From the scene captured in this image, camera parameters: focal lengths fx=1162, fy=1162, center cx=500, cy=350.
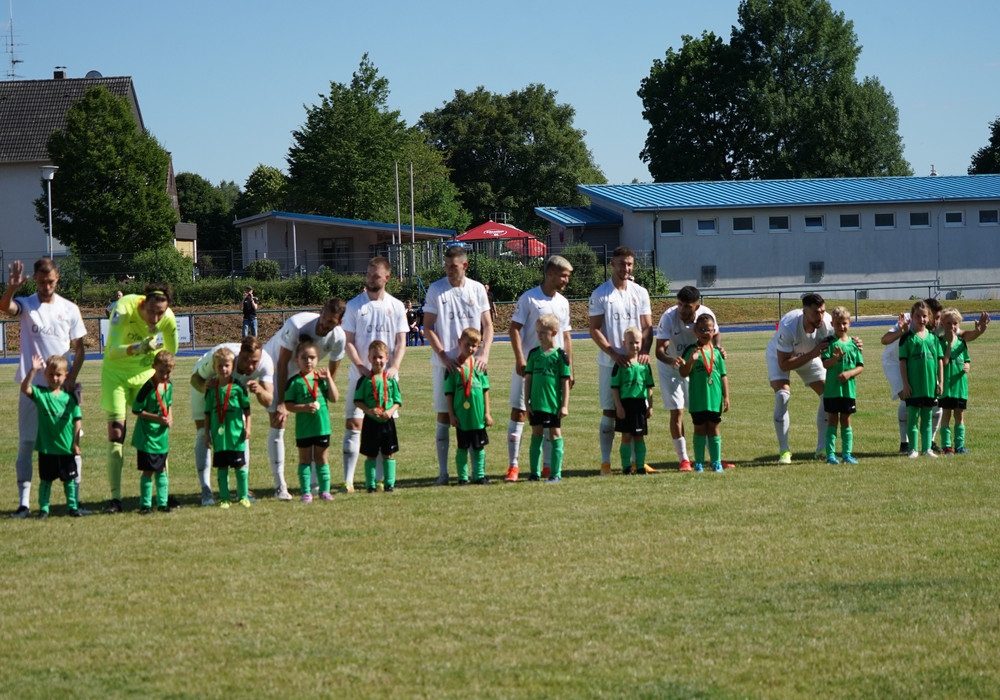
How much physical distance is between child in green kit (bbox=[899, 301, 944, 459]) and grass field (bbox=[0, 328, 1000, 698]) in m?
0.84

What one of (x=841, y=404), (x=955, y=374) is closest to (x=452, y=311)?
(x=841, y=404)

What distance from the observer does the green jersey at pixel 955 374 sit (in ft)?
38.5

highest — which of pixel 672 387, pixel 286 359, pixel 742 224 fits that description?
pixel 742 224

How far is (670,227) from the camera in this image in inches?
2085

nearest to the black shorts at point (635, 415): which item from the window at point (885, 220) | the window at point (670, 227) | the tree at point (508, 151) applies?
the window at point (670, 227)

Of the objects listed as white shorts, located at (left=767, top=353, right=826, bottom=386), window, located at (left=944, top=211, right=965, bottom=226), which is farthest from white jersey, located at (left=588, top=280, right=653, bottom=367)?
window, located at (left=944, top=211, right=965, bottom=226)

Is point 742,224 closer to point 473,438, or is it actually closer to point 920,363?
point 920,363

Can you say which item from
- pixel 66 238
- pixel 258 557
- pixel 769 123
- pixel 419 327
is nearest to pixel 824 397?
pixel 258 557

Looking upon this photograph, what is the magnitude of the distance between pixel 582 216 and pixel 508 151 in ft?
124

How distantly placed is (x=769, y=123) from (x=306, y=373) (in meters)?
70.8

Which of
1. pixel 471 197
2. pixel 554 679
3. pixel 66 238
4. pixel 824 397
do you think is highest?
pixel 471 197

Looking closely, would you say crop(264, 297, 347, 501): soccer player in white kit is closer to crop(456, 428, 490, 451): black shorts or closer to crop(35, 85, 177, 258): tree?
crop(456, 428, 490, 451): black shorts

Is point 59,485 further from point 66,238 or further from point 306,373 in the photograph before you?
point 66,238

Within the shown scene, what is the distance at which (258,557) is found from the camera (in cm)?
734
